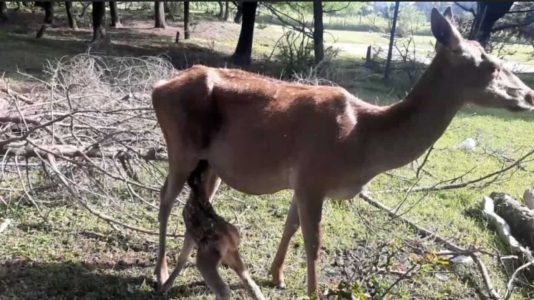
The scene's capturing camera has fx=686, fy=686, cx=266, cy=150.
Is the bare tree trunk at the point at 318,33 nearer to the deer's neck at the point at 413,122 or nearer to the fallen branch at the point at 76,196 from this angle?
the fallen branch at the point at 76,196

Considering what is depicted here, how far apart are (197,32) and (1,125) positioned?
1671 centimetres

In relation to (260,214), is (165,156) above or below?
above

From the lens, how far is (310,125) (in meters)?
4.09

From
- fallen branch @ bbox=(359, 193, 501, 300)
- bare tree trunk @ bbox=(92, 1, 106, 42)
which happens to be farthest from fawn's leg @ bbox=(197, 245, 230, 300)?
bare tree trunk @ bbox=(92, 1, 106, 42)

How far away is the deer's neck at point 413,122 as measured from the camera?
3816 millimetres

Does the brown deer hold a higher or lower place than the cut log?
higher

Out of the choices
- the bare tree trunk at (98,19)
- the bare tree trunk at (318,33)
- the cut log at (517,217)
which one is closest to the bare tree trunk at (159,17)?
the bare tree trunk at (98,19)

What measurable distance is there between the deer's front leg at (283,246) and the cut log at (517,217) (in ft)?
7.96

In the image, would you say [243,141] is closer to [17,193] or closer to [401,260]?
[401,260]

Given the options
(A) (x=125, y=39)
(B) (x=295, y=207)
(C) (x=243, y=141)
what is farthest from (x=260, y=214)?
(A) (x=125, y=39)

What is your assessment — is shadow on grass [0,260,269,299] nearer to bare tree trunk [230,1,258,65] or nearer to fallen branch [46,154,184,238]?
fallen branch [46,154,184,238]

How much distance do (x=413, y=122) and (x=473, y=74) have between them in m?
0.42

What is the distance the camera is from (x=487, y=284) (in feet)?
14.7

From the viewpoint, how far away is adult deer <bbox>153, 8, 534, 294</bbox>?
378cm
